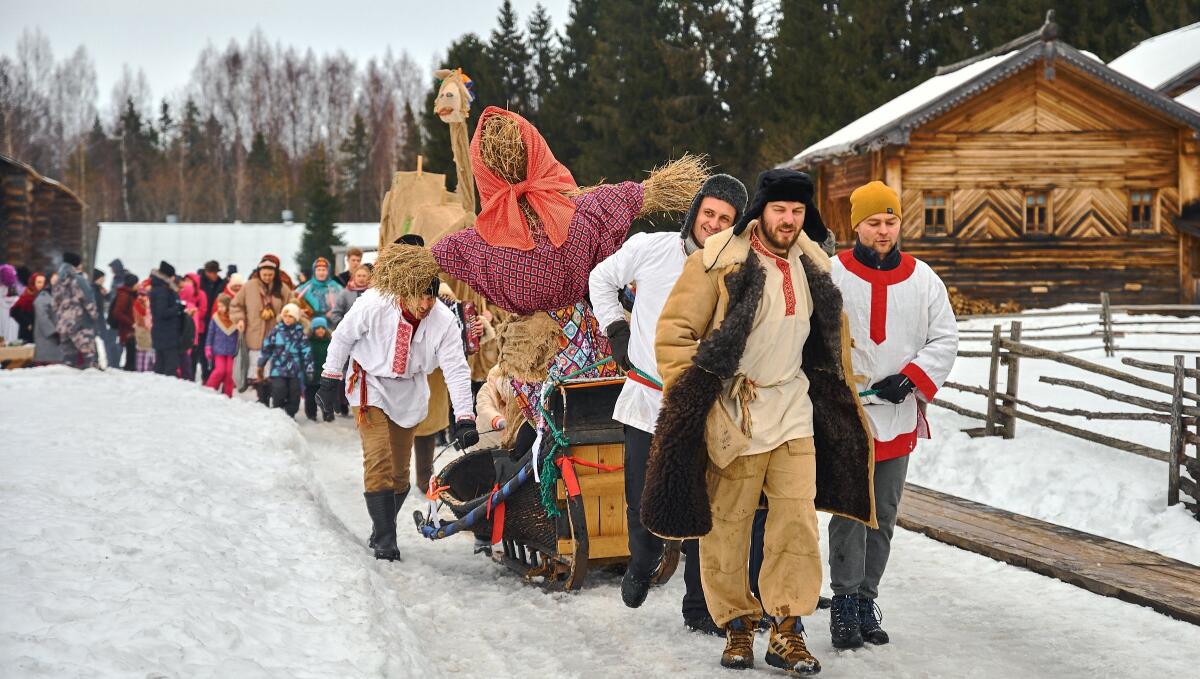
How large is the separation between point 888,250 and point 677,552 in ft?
6.29

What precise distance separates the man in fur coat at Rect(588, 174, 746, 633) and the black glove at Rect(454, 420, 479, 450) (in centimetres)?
130

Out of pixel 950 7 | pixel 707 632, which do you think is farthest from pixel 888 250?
pixel 950 7

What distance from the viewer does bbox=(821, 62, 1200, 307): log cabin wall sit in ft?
79.6

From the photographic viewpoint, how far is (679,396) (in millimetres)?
4625

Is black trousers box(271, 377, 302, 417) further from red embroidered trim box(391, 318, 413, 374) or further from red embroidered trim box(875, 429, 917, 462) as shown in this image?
red embroidered trim box(875, 429, 917, 462)

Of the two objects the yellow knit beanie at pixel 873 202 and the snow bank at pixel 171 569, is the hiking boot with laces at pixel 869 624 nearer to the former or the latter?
the yellow knit beanie at pixel 873 202

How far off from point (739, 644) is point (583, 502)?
1488mm

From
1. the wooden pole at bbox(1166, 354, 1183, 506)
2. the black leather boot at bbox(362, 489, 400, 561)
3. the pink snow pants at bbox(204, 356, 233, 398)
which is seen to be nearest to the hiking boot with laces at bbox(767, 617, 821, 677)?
the black leather boot at bbox(362, 489, 400, 561)

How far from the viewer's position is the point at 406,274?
697 centimetres

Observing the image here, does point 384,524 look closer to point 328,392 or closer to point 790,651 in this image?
point 328,392

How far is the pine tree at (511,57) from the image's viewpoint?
50250mm

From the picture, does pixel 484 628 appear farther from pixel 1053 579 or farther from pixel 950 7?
pixel 950 7

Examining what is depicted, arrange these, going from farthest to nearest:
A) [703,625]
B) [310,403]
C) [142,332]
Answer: [142,332]
[310,403]
[703,625]

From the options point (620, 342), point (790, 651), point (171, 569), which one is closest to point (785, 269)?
point (620, 342)
